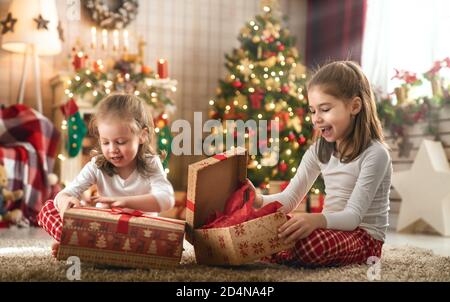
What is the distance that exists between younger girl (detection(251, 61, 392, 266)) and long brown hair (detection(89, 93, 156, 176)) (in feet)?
1.15

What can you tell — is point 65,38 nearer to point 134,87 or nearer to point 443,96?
point 134,87

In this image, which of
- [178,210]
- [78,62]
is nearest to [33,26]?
[78,62]

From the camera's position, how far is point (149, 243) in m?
1.35

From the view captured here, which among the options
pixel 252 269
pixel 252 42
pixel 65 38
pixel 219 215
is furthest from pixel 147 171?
pixel 65 38

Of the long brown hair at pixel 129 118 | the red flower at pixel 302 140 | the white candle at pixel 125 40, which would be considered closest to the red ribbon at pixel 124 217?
the long brown hair at pixel 129 118

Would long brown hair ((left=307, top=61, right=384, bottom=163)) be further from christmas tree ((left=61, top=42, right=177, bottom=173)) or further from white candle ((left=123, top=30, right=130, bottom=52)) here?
white candle ((left=123, top=30, right=130, bottom=52))

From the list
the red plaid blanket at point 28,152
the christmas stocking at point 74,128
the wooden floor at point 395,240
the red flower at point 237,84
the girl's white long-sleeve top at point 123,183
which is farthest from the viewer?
the red flower at point 237,84

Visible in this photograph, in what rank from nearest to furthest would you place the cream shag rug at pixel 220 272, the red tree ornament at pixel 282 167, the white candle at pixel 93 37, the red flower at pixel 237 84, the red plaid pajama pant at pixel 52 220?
the cream shag rug at pixel 220 272 < the red plaid pajama pant at pixel 52 220 < the red tree ornament at pixel 282 167 < the red flower at pixel 237 84 < the white candle at pixel 93 37

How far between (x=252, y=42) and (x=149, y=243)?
2774 millimetres

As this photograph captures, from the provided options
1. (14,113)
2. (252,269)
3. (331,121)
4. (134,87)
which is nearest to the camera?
(252,269)

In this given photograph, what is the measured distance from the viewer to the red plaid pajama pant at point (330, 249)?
1.39m

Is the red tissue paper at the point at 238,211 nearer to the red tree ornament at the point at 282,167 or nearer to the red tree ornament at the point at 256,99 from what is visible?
the red tree ornament at the point at 282,167

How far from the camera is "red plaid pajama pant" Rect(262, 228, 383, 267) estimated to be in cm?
139

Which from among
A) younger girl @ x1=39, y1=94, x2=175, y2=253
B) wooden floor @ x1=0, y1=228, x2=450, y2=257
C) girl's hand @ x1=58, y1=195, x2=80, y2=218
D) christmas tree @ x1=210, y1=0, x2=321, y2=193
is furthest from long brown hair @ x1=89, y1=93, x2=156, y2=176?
christmas tree @ x1=210, y1=0, x2=321, y2=193
